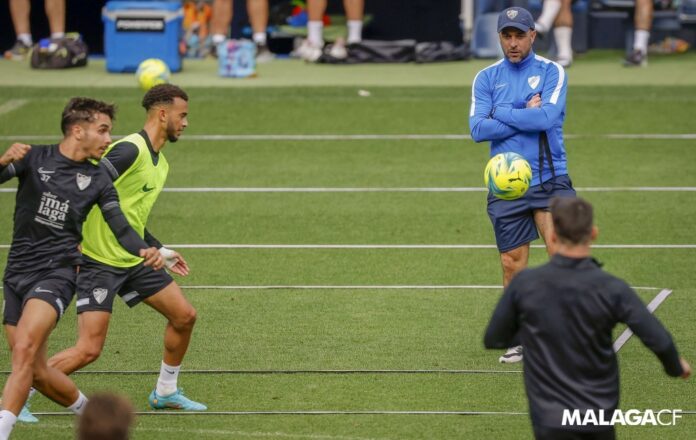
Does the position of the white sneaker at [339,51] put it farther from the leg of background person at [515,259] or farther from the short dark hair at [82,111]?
the short dark hair at [82,111]

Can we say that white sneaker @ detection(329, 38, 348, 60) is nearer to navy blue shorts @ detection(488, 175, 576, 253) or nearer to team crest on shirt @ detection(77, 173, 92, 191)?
navy blue shorts @ detection(488, 175, 576, 253)

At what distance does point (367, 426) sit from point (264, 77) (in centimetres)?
1375

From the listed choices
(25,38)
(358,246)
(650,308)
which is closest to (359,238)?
(358,246)

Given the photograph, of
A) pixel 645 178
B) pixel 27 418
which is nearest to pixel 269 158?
pixel 645 178

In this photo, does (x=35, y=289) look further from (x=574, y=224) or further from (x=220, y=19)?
(x=220, y=19)

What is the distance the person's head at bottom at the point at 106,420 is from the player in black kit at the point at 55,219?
2.83 meters

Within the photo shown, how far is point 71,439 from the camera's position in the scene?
761 centimetres

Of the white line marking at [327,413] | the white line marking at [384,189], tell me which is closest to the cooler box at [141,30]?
the white line marking at [384,189]

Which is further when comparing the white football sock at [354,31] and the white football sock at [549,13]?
the white football sock at [354,31]

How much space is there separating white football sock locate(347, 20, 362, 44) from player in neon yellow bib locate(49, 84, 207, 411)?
540 inches

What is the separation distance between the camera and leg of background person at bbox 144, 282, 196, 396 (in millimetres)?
8016

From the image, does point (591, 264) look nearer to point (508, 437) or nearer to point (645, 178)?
point (508, 437)

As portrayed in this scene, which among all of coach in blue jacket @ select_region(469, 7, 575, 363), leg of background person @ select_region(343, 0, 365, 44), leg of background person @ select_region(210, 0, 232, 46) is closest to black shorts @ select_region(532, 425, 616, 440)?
coach in blue jacket @ select_region(469, 7, 575, 363)

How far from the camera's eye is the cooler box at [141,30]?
20500mm
